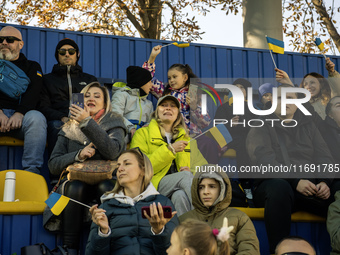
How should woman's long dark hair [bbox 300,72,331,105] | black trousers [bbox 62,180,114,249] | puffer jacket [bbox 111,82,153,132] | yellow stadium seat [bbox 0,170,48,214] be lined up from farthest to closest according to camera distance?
woman's long dark hair [bbox 300,72,331,105] → puffer jacket [bbox 111,82,153,132] → yellow stadium seat [bbox 0,170,48,214] → black trousers [bbox 62,180,114,249]

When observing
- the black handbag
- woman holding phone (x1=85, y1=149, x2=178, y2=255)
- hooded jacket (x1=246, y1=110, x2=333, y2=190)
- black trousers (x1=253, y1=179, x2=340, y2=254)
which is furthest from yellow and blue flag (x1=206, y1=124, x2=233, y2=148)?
the black handbag

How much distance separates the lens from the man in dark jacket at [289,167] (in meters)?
5.29

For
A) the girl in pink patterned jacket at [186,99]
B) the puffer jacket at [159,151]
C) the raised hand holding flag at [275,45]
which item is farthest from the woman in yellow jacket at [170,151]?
the raised hand holding flag at [275,45]

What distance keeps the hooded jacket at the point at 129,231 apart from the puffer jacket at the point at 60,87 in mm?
1740

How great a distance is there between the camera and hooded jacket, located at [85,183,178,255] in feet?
14.1

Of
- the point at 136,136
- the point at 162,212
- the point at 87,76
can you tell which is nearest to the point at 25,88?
the point at 87,76

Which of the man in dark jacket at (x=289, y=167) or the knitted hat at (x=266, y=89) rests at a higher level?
the knitted hat at (x=266, y=89)

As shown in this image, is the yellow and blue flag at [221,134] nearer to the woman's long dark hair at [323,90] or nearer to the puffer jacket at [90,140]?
the puffer jacket at [90,140]

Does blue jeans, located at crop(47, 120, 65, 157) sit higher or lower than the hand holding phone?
higher

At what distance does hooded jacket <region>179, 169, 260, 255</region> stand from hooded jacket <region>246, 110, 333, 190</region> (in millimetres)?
695

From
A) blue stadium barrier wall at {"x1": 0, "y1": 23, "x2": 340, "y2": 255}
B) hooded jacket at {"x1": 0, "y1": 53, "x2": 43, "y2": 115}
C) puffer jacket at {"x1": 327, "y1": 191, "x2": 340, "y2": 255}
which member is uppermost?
blue stadium barrier wall at {"x1": 0, "y1": 23, "x2": 340, "y2": 255}

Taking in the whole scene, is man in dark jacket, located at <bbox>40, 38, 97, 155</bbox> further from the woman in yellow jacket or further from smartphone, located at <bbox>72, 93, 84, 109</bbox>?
→ the woman in yellow jacket

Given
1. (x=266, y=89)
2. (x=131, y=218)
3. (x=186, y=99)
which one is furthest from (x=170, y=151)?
(x=266, y=89)

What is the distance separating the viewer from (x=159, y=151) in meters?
5.39
